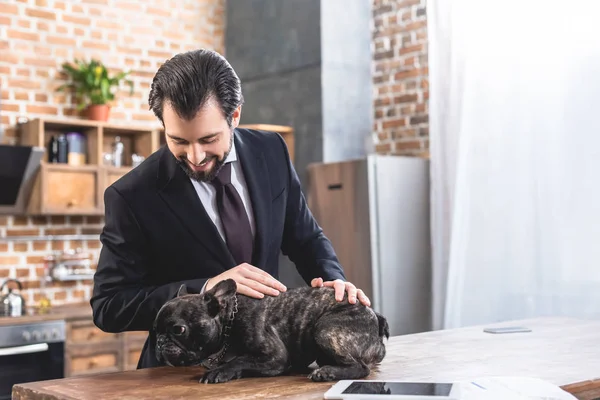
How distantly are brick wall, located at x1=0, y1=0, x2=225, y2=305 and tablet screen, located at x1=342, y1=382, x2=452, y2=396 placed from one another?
13.6ft

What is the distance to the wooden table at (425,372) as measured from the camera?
68.6 inches

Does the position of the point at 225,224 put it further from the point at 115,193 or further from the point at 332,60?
the point at 332,60

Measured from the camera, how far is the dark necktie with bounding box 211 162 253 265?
2.27 metres

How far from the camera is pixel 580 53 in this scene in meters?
4.40

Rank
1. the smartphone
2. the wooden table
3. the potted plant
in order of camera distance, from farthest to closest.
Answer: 1. the potted plant
2. the smartphone
3. the wooden table

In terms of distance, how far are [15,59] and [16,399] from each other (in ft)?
13.2

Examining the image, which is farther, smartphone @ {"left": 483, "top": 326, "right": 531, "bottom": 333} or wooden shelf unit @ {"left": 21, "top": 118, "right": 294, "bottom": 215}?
wooden shelf unit @ {"left": 21, "top": 118, "right": 294, "bottom": 215}

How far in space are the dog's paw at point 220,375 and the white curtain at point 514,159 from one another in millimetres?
2961

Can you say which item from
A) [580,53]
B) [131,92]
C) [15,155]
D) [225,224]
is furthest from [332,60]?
[225,224]

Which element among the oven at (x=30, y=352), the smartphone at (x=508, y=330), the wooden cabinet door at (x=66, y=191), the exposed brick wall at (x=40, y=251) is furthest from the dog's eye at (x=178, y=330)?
the exposed brick wall at (x=40, y=251)

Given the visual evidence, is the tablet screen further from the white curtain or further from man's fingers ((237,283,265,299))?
the white curtain

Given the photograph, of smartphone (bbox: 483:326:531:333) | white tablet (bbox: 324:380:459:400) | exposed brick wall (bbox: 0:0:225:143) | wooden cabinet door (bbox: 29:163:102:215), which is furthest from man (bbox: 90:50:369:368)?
exposed brick wall (bbox: 0:0:225:143)

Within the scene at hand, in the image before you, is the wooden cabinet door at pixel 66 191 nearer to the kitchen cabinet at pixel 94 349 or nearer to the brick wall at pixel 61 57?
the brick wall at pixel 61 57

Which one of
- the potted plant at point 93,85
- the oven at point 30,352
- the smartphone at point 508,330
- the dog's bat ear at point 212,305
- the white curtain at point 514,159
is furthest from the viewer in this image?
the potted plant at point 93,85
